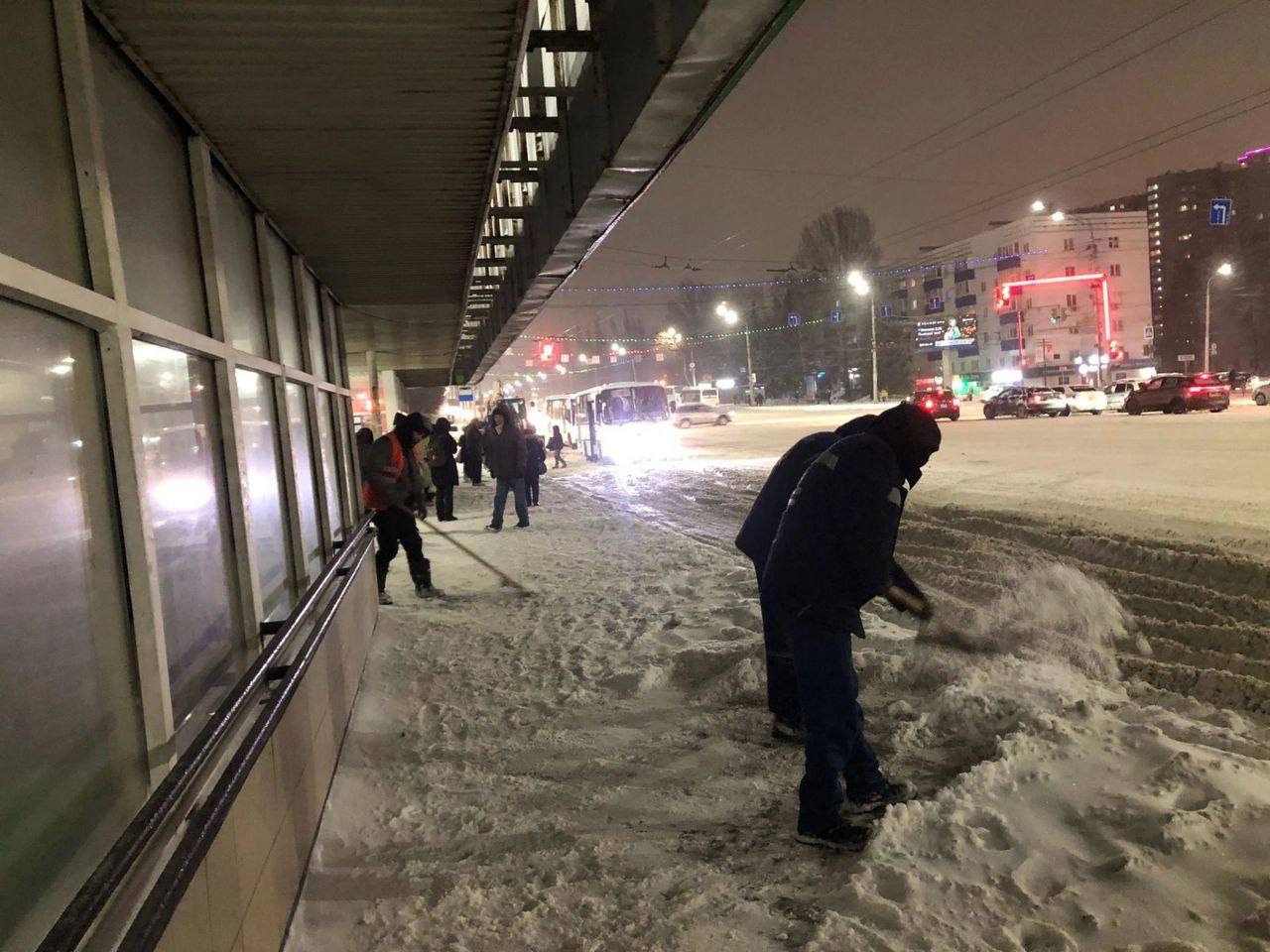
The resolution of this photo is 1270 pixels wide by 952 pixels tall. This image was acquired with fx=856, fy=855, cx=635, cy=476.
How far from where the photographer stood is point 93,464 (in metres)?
2.34

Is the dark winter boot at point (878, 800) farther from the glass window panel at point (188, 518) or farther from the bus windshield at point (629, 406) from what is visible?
the bus windshield at point (629, 406)

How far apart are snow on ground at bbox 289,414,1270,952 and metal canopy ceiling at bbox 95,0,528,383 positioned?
3.05 m

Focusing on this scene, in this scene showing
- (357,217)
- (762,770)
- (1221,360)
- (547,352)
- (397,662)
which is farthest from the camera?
(1221,360)

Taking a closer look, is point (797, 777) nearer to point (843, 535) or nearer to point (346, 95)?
point (843, 535)

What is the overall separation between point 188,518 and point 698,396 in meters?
53.0

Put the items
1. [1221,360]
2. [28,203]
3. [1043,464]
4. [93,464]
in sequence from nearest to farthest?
[28,203], [93,464], [1043,464], [1221,360]

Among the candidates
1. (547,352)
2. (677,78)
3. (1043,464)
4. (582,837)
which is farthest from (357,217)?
(547,352)

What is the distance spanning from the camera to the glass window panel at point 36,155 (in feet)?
6.78

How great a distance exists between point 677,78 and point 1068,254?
261ft

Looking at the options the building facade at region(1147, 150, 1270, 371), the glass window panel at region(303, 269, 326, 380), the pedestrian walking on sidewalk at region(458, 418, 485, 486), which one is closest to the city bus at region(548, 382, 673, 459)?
the pedestrian walking on sidewalk at region(458, 418, 485, 486)

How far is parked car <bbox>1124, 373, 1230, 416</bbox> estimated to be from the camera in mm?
28438

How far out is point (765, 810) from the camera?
3.74 meters

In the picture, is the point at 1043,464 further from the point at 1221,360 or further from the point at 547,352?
the point at 1221,360

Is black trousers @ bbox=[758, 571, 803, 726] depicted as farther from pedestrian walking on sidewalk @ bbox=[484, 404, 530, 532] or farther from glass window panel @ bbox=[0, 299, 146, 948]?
pedestrian walking on sidewalk @ bbox=[484, 404, 530, 532]
